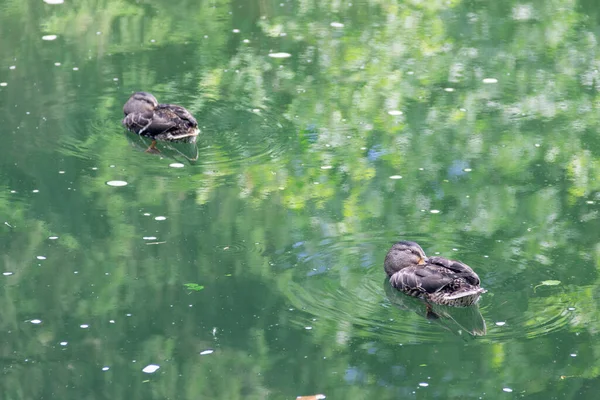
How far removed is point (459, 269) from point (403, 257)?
0.48 meters

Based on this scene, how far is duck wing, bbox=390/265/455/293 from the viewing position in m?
8.01

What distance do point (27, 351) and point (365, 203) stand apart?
3400 millimetres

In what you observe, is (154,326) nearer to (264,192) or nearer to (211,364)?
(211,364)

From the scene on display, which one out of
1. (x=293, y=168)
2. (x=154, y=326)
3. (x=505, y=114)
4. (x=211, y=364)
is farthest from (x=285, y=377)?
(x=505, y=114)

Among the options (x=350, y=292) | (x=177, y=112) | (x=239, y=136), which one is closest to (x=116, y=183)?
(x=177, y=112)

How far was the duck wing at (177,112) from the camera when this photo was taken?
11.1 meters

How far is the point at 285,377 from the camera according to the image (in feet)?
24.0

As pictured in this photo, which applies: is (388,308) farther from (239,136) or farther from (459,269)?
(239,136)

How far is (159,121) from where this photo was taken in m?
11.1

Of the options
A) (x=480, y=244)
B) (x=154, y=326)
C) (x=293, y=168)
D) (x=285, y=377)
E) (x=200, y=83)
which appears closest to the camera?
(x=285, y=377)

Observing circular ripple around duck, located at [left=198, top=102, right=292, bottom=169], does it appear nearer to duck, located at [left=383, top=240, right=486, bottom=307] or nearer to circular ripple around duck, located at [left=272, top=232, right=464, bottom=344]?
circular ripple around duck, located at [left=272, top=232, right=464, bottom=344]

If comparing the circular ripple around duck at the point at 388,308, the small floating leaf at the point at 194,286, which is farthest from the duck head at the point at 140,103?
the small floating leaf at the point at 194,286

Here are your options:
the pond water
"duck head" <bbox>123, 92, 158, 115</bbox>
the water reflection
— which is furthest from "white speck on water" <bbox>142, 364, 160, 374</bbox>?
"duck head" <bbox>123, 92, 158, 115</bbox>

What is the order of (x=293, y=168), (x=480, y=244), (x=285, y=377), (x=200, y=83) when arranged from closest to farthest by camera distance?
(x=285, y=377)
(x=480, y=244)
(x=293, y=168)
(x=200, y=83)
